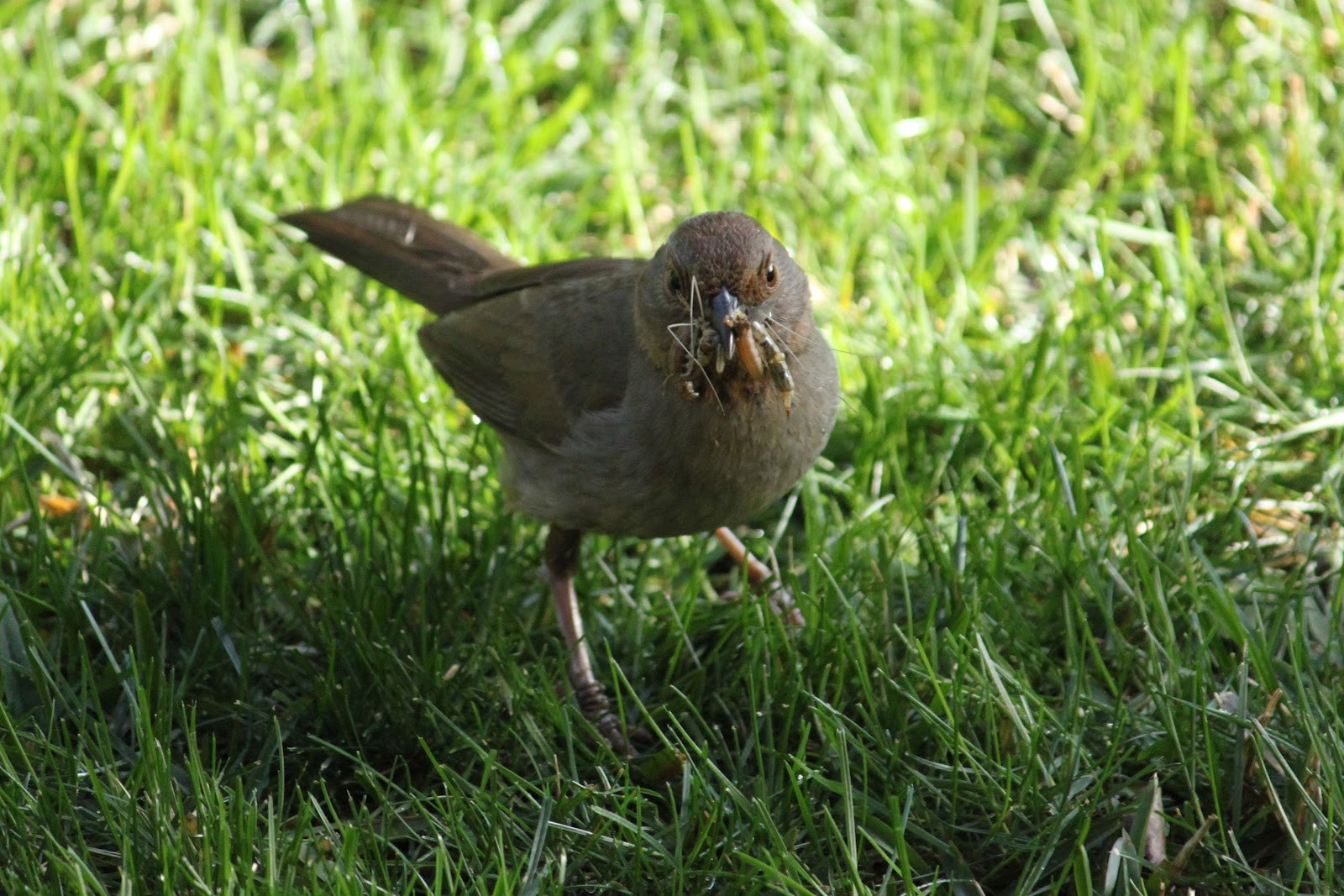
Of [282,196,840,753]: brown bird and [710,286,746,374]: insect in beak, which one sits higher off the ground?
[710,286,746,374]: insect in beak

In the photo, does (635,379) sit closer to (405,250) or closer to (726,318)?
(726,318)

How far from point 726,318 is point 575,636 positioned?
108 cm

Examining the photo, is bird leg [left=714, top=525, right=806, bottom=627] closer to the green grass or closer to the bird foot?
the green grass

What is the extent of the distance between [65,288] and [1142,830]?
149 inches

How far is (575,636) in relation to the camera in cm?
407

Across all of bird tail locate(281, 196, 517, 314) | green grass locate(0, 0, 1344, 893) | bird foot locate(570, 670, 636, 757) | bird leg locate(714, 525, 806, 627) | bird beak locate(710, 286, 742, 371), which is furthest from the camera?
bird tail locate(281, 196, 517, 314)

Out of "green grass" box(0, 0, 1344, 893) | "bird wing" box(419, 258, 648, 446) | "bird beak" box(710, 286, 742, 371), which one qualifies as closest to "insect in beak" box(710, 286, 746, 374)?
"bird beak" box(710, 286, 742, 371)

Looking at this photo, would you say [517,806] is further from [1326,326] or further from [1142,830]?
[1326,326]

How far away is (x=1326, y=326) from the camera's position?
481cm

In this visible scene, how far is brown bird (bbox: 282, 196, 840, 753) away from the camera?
11.7 ft

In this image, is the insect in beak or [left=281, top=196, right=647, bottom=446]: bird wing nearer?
the insect in beak

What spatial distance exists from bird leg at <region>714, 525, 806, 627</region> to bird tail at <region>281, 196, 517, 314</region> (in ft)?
3.48

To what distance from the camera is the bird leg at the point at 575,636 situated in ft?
12.6

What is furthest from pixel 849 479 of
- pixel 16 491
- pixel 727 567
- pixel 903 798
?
pixel 16 491
